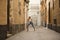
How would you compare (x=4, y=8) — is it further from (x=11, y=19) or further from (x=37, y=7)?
(x=37, y=7)

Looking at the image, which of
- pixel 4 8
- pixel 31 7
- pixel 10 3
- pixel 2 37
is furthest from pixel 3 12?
pixel 31 7

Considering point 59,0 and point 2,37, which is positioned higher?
point 59,0

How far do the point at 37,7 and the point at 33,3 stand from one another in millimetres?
1850

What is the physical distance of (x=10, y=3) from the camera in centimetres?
1158

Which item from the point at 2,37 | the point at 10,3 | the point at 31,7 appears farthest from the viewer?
the point at 31,7

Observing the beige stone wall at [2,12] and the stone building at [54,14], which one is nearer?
the beige stone wall at [2,12]

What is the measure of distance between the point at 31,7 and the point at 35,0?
315 centimetres

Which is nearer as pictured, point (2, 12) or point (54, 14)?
point (2, 12)

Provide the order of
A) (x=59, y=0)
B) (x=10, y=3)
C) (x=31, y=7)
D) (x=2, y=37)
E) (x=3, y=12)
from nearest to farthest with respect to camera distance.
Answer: (x=2, y=37) < (x=3, y=12) < (x=10, y=3) < (x=59, y=0) < (x=31, y=7)

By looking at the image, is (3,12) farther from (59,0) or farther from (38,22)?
(38,22)

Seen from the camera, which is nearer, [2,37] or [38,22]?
[2,37]

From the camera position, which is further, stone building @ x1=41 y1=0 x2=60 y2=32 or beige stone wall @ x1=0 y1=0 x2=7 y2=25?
stone building @ x1=41 y1=0 x2=60 y2=32

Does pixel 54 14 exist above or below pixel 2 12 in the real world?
below

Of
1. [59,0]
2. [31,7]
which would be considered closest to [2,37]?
[59,0]
